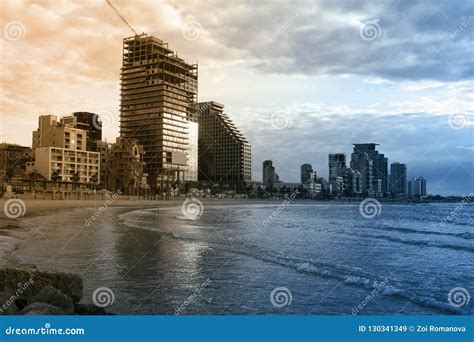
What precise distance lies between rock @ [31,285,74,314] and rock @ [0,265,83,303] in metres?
0.38

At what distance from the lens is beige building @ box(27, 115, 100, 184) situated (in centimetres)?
9531

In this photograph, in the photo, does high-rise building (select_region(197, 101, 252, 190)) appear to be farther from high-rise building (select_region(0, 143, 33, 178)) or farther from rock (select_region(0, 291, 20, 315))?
rock (select_region(0, 291, 20, 315))

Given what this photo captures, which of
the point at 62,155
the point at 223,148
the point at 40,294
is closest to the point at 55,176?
the point at 62,155

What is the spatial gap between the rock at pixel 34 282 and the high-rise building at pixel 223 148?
169 m

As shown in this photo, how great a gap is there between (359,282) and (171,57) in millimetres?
155523

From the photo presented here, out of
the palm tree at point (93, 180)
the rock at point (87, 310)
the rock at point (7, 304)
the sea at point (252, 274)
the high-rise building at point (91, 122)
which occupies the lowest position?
the sea at point (252, 274)

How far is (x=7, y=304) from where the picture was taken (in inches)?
308

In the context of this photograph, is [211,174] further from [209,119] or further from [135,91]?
[135,91]

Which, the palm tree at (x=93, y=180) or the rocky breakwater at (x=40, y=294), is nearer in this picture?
the rocky breakwater at (x=40, y=294)

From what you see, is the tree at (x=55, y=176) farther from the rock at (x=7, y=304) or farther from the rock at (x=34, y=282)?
the rock at (x=7, y=304)

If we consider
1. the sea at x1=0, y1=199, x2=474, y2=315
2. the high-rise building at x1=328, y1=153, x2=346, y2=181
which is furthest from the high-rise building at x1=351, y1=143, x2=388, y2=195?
the sea at x1=0, y1=199, x2=474, y2=315

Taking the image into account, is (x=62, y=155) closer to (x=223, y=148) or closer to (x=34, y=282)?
(x=34, y=282)

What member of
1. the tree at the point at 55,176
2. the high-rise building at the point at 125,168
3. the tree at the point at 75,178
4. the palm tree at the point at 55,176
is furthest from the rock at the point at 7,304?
the high-rise building at the point at 125,168

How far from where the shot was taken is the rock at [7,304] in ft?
25.1
